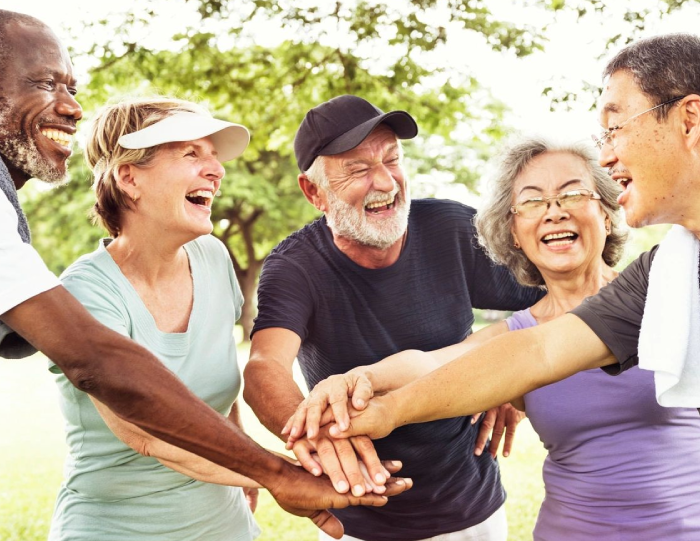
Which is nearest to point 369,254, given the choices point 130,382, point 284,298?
point 284,298

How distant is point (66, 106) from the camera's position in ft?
8.68

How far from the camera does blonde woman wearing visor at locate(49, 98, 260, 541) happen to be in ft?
8.55

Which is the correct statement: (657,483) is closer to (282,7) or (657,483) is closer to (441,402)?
(441,402)

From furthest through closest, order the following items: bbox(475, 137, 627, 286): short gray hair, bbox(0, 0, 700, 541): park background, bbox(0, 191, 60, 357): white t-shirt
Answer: bbox(0, 0, 700, 541): park background, bbox(475, 137, 627, 286): short gray hair, bbox(0, 191, 60, 357): white t-shirt

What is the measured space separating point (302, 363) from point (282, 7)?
562cm

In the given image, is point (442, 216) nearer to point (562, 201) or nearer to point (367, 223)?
point (367, 223)

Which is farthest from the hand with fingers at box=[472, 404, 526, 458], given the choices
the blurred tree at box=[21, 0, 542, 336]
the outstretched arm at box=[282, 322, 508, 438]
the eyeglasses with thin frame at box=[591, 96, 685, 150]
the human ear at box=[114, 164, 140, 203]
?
the blurred tree at box=[21, 0, 542, 336]

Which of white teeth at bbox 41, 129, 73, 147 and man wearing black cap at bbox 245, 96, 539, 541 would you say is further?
man wearing black cap at bbox 245, 96, 539, 541

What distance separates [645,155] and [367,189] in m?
1.40

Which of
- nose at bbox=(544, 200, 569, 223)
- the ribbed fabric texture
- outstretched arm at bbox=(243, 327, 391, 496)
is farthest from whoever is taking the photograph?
nose at bbox=(544, 200, 569, 223)

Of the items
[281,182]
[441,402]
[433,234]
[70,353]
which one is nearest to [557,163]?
[433,234]

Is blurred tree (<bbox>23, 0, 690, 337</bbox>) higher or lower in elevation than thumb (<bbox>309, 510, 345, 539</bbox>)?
higher

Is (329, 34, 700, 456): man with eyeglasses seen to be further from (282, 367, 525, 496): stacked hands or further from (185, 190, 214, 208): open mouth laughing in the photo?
(185, 190, 214, 208): open mouth laughing

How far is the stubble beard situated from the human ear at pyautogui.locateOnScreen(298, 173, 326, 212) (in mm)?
75
